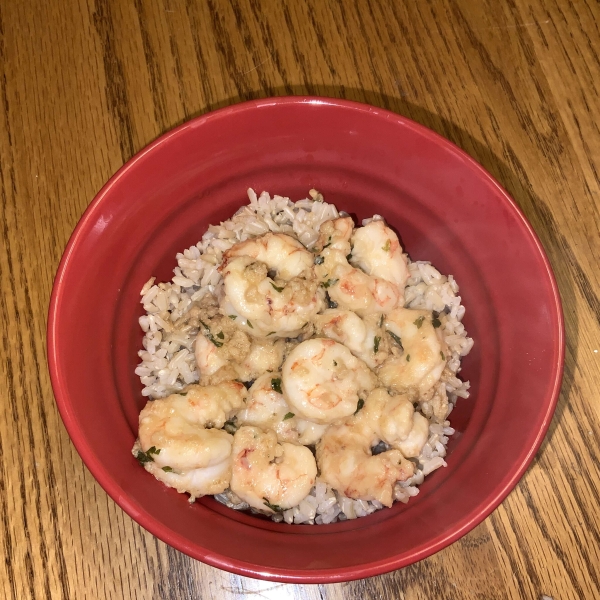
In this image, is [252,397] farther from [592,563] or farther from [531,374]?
[592,563]

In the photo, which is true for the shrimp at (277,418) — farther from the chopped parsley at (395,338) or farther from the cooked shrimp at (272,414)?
the chopped parsley at (395,338)

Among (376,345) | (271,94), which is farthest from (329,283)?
(271,94)

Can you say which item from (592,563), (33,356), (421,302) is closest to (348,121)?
(421,302)

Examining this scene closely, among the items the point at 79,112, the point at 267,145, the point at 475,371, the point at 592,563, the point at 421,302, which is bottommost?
the point at 592,563

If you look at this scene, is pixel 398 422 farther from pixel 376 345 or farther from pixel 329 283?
pixel 329 283

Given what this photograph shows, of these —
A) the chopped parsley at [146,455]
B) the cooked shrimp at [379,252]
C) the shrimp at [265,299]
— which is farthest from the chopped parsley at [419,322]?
the chopped parsley at [146,455]

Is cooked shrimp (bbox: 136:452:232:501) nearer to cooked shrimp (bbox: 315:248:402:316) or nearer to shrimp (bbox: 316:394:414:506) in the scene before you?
shrimp (bbox: 316:394:414:506)

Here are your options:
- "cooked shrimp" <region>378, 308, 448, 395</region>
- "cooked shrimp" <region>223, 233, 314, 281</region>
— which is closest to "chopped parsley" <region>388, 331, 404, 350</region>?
"cooked shrimp" <region>378, 308, 448, 395</region>
